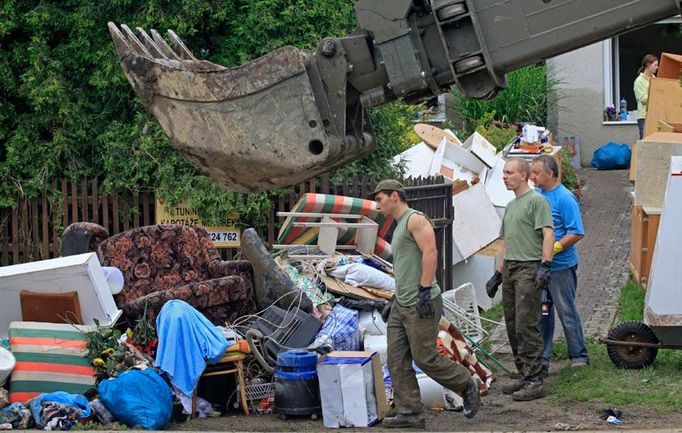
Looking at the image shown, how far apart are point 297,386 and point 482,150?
710 cm

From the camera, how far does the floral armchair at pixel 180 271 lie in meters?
9.60

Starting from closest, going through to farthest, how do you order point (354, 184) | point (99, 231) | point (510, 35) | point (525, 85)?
point (510, 35), point (99, 231), point (354, 184), point (525, 85)

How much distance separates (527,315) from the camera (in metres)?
8.88

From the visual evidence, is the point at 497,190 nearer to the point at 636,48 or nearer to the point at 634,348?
the point at 634,348

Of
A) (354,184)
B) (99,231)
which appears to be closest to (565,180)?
(354,184)

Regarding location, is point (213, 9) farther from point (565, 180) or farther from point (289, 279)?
point (565, 180)

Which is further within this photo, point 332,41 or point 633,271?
point 633,271

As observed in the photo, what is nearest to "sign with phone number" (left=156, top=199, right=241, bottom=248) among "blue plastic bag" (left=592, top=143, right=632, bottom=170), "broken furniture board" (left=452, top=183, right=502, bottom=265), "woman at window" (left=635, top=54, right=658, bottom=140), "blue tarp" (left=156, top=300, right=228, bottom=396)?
"broken furniture board" (left=452, top=183, right=502, bottom=265)

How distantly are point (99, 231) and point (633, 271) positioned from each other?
5.58 metres

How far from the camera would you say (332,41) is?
6066mm

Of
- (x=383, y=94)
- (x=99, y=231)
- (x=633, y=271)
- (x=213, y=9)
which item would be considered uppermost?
(x=213, y=9)

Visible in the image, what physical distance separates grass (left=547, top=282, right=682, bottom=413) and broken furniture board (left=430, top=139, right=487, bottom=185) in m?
4.52

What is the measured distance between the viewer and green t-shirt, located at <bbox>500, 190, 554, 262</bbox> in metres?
8.83

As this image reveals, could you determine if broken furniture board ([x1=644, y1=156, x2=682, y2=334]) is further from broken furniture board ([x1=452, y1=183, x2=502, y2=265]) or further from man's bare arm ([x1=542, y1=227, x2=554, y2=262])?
broken furniture board ([x1=452, y1=183, x2=502, y2=265])
